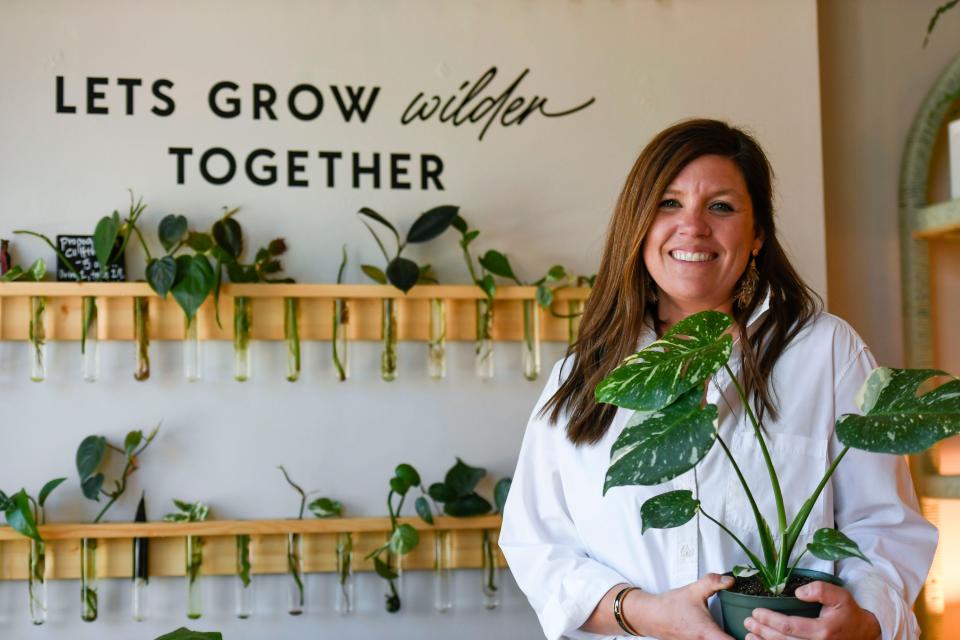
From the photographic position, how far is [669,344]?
3.93 ft

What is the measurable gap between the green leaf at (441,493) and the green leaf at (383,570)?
0.22 metres

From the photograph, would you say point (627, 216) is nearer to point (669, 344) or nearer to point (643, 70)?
point (669, 344)

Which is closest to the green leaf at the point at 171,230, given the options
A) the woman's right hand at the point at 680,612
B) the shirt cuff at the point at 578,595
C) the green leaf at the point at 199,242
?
the green leaf at the point at 199,242

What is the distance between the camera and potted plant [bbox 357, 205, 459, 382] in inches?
97.7

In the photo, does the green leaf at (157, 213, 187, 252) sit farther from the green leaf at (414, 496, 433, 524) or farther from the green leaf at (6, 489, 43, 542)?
the green leaf at (414, 496, 433, 524)

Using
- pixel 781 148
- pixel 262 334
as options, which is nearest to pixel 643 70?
pixel 781 148

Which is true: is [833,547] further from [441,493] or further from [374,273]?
[374,273]

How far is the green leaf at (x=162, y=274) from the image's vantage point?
A: 7.75 feet

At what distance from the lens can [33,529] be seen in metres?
2.32

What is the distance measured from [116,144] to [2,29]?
0.43 metres

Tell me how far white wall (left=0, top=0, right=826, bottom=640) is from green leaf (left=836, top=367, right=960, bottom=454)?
62.0 inches

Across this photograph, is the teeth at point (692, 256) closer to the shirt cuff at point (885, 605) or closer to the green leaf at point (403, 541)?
the shirt cuff at point (885, 605)

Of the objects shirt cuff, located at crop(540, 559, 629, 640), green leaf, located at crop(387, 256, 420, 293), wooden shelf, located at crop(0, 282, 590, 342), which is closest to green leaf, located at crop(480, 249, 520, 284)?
wooden shelf, located at crop(0, 282, 590, 342)

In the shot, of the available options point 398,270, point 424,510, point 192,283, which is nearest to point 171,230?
point 192,283
